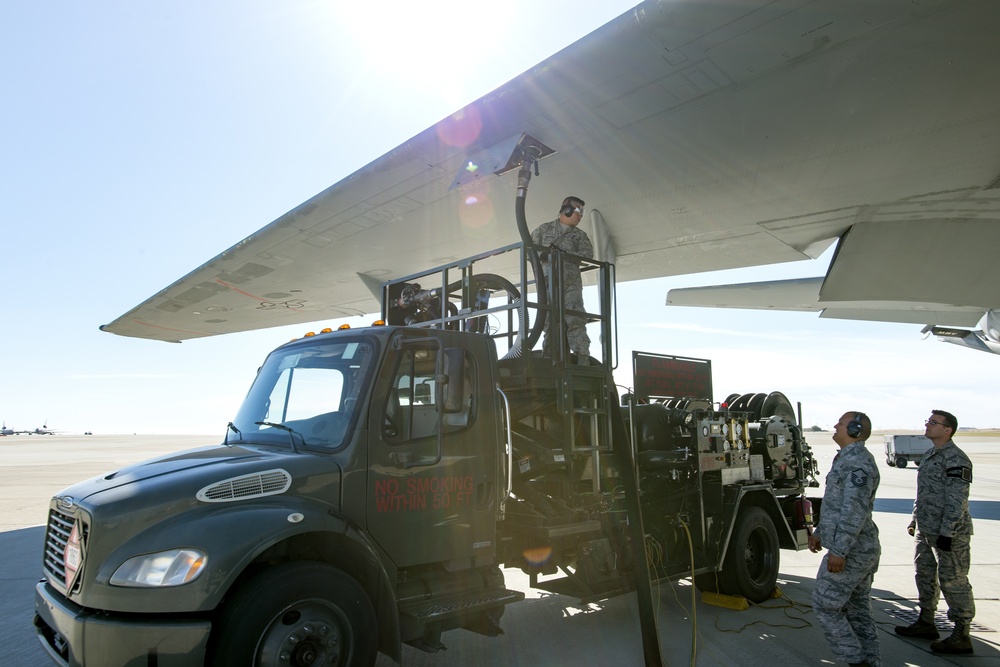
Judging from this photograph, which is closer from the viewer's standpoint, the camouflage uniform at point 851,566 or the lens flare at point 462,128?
the camouflage uniform at point 851,566

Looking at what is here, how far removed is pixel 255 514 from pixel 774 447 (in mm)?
5811

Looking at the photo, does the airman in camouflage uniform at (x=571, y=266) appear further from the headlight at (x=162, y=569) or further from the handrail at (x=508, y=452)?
the headlight at (x=162, y=569)

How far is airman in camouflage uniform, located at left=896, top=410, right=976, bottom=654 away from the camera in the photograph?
16.0 feet

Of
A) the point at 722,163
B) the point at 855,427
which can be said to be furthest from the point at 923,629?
the point at 722,163

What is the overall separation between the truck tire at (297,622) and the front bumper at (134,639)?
5.1 inches

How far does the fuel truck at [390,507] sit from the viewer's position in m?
2.99

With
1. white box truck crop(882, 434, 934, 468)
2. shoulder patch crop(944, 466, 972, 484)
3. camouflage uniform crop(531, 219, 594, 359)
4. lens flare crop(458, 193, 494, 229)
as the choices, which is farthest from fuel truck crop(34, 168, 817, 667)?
white box truck crop(882, 434, 934, 468)

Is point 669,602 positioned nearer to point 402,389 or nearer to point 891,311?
point 402,389

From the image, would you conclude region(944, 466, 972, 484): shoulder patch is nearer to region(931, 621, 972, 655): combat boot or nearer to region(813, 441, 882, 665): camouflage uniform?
region(931, 621, 972, 655): combat boot

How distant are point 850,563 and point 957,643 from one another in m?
1.47

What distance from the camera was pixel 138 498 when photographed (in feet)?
10.2

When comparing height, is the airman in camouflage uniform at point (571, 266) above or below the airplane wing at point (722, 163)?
below

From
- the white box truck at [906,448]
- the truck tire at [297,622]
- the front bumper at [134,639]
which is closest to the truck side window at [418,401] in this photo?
the truck tire at [297,622]

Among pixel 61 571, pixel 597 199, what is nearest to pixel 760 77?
pixel 597 199
